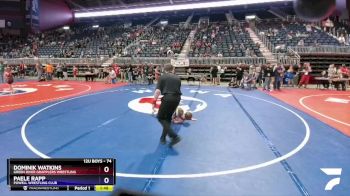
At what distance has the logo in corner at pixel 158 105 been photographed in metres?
10.2

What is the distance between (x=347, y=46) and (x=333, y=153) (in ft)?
63.0

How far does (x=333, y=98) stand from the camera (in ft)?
43.9

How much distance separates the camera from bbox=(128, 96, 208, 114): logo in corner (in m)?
10.2

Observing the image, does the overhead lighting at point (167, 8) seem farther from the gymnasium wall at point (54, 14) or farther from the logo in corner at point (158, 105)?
the logo in corner at point (158, 105)

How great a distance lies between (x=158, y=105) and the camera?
34.6 feet

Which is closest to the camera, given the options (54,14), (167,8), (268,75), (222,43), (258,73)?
(268,75)

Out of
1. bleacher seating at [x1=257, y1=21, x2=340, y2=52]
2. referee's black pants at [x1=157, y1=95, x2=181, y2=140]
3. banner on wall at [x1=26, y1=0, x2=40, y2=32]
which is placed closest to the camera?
referee's black pants at [x1=157, y1=95, x2=181, y2=140]

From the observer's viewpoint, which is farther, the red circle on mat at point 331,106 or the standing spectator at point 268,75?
the standing spectator at point 268,75

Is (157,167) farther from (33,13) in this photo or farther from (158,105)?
(33,13)

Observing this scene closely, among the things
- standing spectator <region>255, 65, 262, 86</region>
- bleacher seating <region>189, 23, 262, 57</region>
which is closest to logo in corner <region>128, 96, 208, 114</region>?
standing spectator <region>255, 65, 262, 86</region>

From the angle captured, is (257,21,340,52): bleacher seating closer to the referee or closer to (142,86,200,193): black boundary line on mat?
the referee

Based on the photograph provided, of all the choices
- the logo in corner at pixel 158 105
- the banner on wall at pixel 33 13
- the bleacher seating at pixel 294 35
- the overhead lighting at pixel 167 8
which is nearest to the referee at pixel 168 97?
the logo in corner at pixel 158 105
